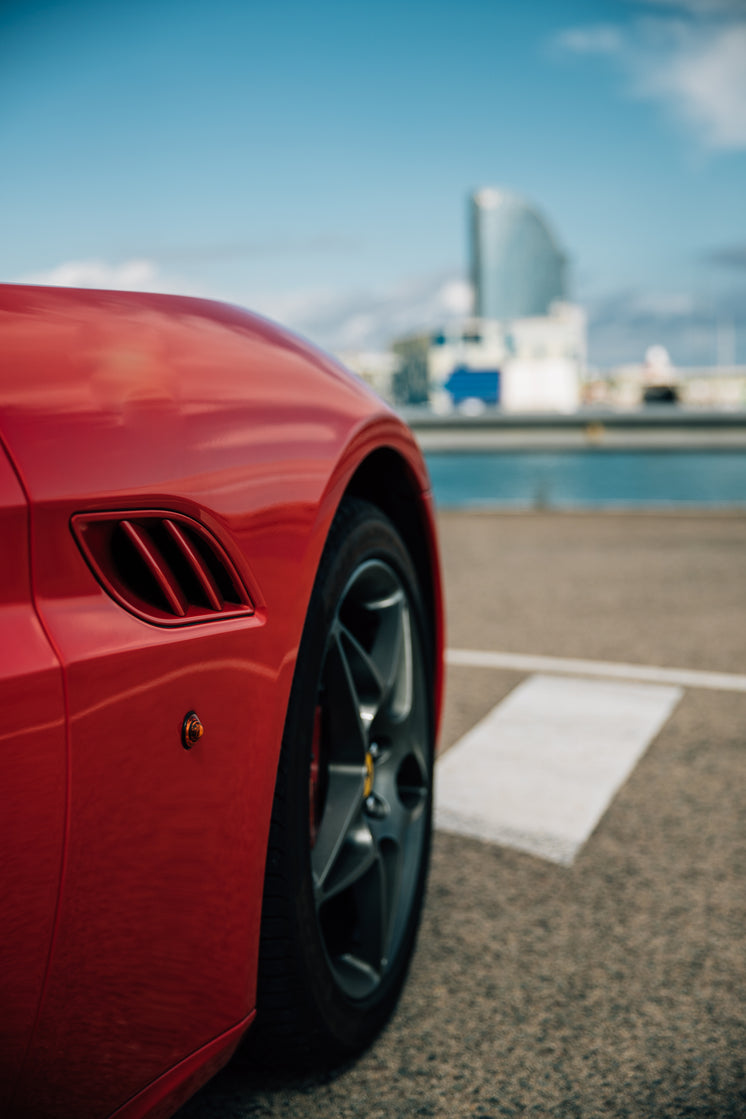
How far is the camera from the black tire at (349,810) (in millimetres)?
1502

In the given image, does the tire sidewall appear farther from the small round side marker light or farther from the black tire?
the small round side marker light

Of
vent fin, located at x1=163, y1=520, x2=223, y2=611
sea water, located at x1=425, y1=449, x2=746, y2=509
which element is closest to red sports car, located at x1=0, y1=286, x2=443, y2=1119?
vent fin, located at x1=163, y1=520, x2=223, y2=611

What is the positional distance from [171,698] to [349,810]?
2.31 ft

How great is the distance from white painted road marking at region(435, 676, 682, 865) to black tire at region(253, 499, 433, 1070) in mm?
818

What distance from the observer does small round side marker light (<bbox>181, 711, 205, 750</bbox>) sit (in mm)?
1196

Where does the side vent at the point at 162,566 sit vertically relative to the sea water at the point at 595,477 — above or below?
above

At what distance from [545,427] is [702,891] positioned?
8725cm

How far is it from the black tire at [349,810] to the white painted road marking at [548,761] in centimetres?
82

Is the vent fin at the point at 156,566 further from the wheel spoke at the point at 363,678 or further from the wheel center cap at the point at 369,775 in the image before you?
the wheel center cap at the point at 369,775

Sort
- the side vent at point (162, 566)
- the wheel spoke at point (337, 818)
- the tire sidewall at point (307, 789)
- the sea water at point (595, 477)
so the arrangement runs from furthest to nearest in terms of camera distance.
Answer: the sea water at point (595, 477) < the wheel spoke at point (337, 818) < the tire sidewall at point (307, 789) < the side vent at point (162, 566)

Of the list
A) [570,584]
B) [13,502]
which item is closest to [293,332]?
[13,502]

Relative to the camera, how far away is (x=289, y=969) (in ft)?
4.95

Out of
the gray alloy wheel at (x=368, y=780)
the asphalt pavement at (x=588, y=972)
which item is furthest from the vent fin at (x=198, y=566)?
the asphalt pavement at (x=588, y=972)

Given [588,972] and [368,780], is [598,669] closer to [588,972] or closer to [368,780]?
[588,972]
